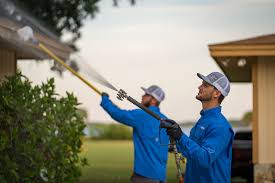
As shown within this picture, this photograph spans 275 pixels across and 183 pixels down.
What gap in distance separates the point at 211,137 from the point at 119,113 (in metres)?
4.00

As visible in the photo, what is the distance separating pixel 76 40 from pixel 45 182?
1235cm

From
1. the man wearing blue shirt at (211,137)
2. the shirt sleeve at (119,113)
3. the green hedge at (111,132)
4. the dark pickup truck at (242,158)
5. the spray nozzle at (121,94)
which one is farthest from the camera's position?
the green hedge at (111,132)

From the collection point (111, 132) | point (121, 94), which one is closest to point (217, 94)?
point (121, 94)

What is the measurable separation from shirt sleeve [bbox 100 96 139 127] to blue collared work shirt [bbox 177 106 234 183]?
3.59 metres

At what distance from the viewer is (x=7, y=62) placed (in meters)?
14.4

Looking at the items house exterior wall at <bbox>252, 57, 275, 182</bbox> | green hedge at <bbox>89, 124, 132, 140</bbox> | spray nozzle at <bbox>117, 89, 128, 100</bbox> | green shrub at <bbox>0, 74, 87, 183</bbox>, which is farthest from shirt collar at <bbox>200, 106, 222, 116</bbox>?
green hedge at <bbox>89, 124, 132, 140</bbox>

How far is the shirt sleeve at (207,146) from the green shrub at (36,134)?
12.2ft

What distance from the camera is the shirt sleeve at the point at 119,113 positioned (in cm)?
1037

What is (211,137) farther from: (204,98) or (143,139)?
(143,139)

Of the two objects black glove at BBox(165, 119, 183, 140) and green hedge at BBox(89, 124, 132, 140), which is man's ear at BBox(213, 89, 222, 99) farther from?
green hedge at BBox(89, 124, 132, 140)

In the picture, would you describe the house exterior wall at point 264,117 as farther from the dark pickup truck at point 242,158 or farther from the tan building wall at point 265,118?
the dark pickup truck at point 242,158

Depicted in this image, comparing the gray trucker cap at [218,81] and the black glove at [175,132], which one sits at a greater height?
the gray trucker cap at [218,81]

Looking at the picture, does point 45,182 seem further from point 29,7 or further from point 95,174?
point 95,174

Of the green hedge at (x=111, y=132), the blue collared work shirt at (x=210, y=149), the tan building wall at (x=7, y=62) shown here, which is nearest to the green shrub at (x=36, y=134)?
the blue collared work shirt at (x=210, y=149)
